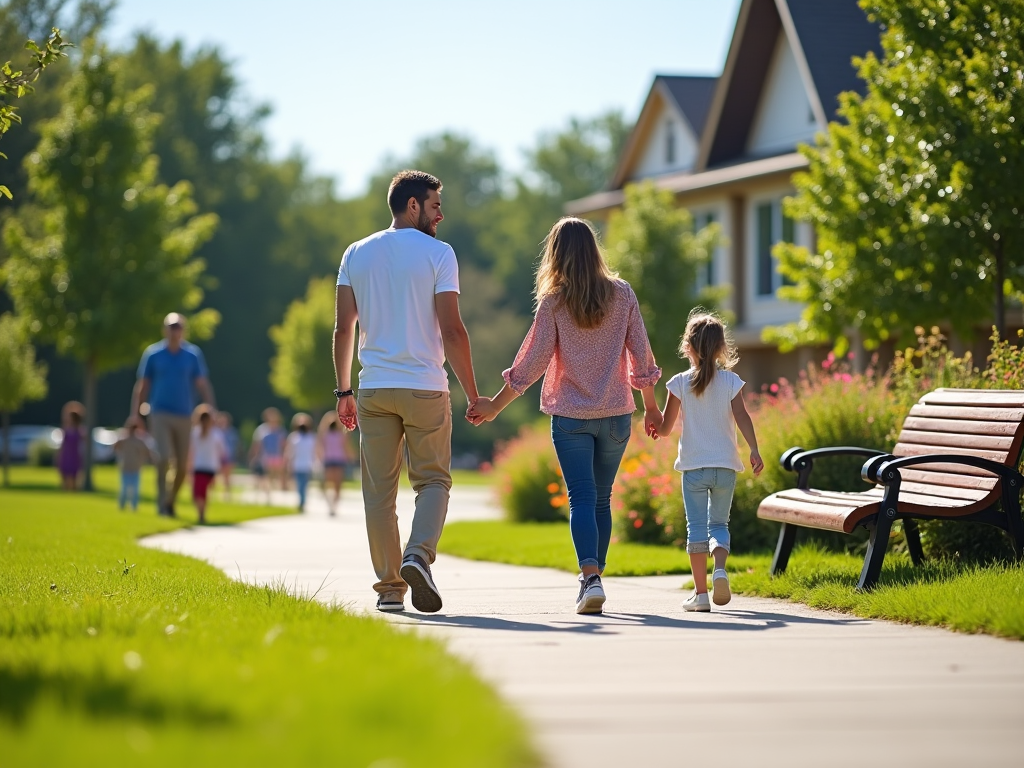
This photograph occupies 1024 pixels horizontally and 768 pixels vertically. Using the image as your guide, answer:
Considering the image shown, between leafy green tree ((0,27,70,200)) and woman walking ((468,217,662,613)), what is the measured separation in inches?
112

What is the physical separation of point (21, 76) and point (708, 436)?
422cm

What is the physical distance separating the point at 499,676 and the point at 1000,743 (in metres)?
1.77

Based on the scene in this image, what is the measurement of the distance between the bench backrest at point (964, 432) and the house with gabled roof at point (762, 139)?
63.8 feet

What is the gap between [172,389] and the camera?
16.7 metres

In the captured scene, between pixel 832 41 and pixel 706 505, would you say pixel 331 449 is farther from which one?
pixel 706 505

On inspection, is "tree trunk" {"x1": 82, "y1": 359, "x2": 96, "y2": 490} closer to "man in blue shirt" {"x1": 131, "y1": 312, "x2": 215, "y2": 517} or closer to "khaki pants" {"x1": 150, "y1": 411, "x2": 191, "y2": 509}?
"khaki pants" {"x1": 150, "y1": 411, "x2": 191, "y2": 509}

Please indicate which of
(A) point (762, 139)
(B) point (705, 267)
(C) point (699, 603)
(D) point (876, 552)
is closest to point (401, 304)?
(C) point (699, 603)

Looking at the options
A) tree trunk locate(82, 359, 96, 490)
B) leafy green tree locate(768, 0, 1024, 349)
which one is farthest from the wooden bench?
tree trunk locate(82, 359, 96, 490)

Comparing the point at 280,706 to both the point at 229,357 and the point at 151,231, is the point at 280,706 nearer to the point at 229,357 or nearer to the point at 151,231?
the point at 151,231

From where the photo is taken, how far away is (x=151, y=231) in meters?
32.5

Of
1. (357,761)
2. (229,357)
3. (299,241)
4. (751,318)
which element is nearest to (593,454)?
(357,761)

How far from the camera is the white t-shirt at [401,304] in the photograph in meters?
7.65

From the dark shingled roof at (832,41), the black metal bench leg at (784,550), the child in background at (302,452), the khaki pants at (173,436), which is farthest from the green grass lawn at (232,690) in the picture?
the dark shingled roof at (832,41)

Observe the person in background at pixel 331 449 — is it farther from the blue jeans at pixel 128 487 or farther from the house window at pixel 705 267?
the house window at pixel 705 267
